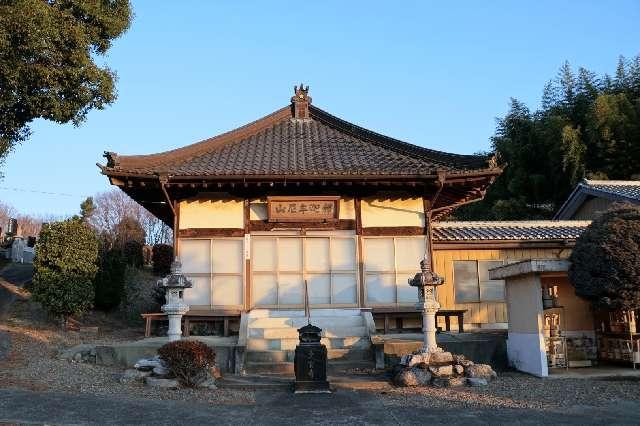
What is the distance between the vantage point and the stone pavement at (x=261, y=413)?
732 centimetres

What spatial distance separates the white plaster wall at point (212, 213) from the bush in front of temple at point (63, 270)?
3673 millimetres

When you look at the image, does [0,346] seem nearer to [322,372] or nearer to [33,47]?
[33,47]

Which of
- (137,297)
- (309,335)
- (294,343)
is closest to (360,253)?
(294,343)

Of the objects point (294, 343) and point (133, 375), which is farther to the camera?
point (294, 343)

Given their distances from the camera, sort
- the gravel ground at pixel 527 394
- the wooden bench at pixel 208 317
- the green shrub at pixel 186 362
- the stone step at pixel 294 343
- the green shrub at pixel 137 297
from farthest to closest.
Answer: the green shrub at pixel 137 297, the wooden bench at pixel 208 317, the stone step at pixel 294 343, the green shrub at pixel 186 362, the gravel ground at pixel 527 394

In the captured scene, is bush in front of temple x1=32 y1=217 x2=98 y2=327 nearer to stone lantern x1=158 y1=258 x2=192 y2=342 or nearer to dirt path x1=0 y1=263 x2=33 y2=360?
dirt path x1=0 y1=263 x2=33 y2=360

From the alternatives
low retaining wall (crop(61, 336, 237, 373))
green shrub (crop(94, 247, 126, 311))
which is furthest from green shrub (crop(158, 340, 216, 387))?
green shrub (crop(94, 247, 126, 311))

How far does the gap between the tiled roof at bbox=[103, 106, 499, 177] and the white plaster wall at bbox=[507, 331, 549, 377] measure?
14.4 ft

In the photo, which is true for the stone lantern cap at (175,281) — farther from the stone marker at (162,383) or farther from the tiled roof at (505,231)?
the tiled roof at (505,231)

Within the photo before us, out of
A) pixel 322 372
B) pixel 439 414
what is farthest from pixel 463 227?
pixel 439 414

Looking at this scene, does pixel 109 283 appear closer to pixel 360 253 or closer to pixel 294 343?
pixel 294 343

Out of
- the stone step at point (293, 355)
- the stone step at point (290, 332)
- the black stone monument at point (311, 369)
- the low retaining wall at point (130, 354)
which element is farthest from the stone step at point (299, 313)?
the black stone monument at point (311, 369)

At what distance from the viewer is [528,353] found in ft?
37.7

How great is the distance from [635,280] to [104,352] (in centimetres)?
1096
